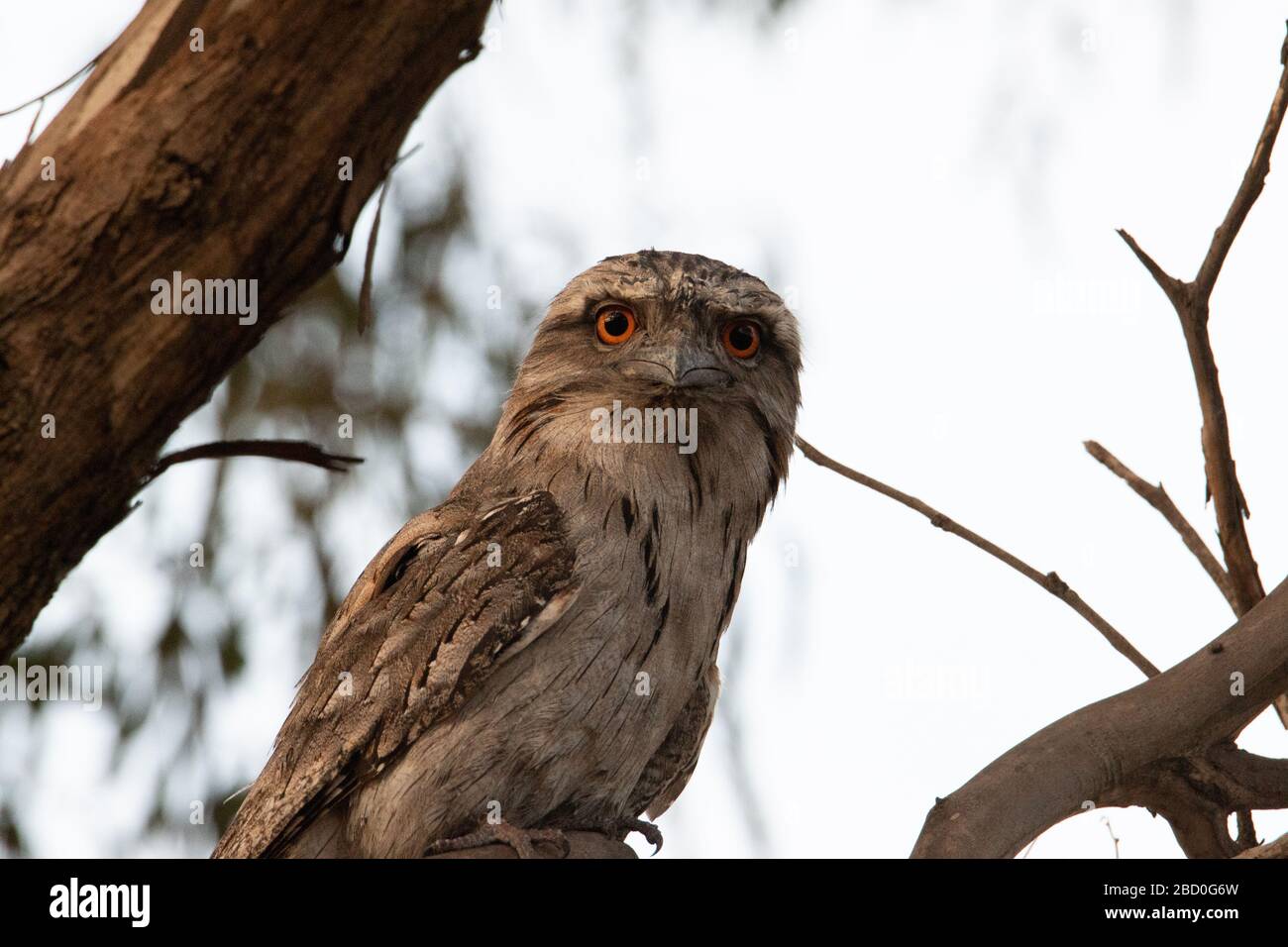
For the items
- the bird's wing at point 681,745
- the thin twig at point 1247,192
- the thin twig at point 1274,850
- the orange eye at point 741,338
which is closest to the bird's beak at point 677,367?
the orange eye at point 741,338

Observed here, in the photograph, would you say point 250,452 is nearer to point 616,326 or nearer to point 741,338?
point 616,326

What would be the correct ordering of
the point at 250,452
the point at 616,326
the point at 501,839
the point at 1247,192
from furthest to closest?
the point at 616,326 < the point at 1247,192 < the point at 501,839 < the point at 250,452

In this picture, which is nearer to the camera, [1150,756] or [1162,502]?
[1150,756]

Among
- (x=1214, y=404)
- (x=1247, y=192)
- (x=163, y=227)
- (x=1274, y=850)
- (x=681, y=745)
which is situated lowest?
(x=1274, y=850)

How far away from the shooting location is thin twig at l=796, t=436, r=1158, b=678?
115 inches

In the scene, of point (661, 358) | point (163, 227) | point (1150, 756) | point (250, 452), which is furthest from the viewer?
point (661, 358)

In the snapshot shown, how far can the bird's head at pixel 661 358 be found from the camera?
3115 mm

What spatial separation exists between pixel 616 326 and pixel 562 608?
736mm

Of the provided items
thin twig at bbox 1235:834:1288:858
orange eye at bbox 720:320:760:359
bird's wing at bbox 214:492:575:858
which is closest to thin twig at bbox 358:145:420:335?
bird's wing at bbox 214:492:575:858

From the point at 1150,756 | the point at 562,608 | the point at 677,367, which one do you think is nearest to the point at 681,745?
the point at 562,608

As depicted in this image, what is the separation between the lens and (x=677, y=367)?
3.01 m

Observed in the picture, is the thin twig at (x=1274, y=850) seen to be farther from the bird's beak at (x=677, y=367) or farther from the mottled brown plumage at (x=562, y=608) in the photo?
the bird's beak at (x=677, y=367)
